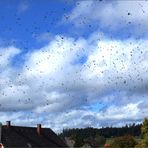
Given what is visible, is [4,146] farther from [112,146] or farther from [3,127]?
[112,146]

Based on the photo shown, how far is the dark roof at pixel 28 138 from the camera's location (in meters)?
92.2

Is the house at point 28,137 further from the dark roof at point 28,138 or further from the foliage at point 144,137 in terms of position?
the foliage at point 144,137

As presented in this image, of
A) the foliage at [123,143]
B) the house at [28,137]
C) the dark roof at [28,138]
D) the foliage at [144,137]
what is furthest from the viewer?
the dark roof at [28,138]

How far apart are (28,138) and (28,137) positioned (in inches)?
15.8

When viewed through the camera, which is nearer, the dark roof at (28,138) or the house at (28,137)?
the house at (28,137)

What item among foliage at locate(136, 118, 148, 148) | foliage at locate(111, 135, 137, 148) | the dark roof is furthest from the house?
foliage at locate(136, 118, 148, 148)

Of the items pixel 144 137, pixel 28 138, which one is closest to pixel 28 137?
pixel 28 138

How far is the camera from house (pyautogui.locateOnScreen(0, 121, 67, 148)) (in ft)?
302

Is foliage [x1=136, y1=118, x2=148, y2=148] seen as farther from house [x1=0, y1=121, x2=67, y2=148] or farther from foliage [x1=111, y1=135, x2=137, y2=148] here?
house [x1=0, y1=121, x2=67, y2=148]

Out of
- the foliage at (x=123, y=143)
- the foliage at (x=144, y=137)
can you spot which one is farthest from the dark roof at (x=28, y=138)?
the foliage at (x=144, y=137)

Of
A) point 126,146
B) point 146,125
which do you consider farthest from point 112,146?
point 146,125

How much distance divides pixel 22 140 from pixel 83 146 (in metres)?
29.5

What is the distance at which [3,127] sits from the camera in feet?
311

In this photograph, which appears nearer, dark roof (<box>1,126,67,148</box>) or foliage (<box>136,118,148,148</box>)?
foliage (<box>136,118,148,148</box>)
